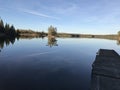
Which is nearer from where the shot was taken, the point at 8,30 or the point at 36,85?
the point at 36,85

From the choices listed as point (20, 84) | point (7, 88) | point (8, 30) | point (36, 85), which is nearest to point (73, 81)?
point (36, 85)

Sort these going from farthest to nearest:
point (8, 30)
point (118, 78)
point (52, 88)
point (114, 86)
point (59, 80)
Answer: point (8, 30)
point (59, 80)
point (118, 78)
point (52, 88)
point (114, 86)

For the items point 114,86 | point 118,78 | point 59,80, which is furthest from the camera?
point 59,80

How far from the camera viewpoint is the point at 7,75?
68.7 feet

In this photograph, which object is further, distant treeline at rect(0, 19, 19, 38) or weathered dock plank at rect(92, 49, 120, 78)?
distant treeline at rect(0, 19, 19, 38)

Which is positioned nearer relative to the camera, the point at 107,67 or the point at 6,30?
the point at 107,67

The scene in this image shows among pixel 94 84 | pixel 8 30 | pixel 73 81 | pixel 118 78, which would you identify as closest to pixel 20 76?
pixel 73 81

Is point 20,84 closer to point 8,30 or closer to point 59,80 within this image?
point 59,80

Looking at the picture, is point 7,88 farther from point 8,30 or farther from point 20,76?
point 8,30

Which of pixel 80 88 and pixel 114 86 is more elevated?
pixel 114 86

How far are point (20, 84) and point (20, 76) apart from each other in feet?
11.6

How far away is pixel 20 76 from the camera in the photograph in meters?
20.9

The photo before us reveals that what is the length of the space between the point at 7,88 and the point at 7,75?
539 cm

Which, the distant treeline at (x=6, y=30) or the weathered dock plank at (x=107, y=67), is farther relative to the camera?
the distant treeline at (x=6, y=30)
